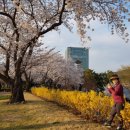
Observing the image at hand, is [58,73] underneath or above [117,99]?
above

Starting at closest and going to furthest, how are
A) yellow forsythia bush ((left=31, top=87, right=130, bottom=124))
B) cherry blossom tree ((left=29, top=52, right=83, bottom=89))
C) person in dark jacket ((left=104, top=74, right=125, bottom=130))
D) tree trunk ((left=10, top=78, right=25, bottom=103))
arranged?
person in dark jacket ((left=104, top=74, right=125, bottom=130)) → yellow forsythia bush ((left=31, top=87, right=130, bottom=124)) → tree trunk ((left=10, top=78, right=25, bottom=103)) → cherry blossom tree ((left=29, top=52, right=83, bottom=89))

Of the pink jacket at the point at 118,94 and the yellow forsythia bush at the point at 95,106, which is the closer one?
the pink jacket at the point at 118,94

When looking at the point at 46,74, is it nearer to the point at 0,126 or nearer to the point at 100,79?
the point at 100,79

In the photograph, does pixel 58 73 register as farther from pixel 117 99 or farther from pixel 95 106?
pixel 117 99

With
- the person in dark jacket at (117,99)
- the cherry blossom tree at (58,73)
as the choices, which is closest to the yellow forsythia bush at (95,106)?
the person in dark jacket at (117,99)

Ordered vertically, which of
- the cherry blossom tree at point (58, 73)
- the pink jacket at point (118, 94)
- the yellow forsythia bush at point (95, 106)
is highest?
the cherry blossom tree at point (58, 73)

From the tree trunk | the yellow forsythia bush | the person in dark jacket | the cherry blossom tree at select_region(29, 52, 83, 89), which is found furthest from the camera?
the cherry blossom tree at select_region(29, 52, 83, 89)

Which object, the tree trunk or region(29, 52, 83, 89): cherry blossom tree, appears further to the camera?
region(29, 52, 83, 89): cherry blossom tree

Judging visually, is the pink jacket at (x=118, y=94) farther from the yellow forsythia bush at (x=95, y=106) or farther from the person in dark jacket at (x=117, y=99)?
the yellow forsythia bush at (x=95, y=106)

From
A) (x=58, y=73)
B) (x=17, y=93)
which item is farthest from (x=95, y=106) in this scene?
(x=58, y=73)

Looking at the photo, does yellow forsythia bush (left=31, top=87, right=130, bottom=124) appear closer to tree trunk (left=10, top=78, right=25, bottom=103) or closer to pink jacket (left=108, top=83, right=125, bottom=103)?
pink jacket (left=108, top=83, right=125, bottom=103)

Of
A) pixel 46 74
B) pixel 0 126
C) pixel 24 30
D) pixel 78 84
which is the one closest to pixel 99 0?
pixel 24 30

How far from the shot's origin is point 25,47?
26031 millimetres

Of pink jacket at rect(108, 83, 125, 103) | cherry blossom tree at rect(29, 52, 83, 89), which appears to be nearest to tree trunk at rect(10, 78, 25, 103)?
pink jacket at rect(108, 83, 125, 103)
